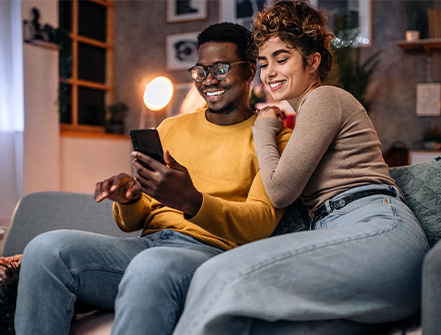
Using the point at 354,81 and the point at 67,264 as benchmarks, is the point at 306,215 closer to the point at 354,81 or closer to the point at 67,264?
the point at 67,264

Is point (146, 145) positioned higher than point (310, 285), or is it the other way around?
point (146, 145)

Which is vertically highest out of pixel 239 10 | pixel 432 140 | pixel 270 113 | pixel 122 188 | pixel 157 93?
pixel 239 10

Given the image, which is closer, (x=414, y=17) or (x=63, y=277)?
(x=63, y=277)

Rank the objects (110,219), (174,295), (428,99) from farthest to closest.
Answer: (428,99)
(110,219)
(174,295)

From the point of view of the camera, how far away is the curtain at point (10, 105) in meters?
3.87

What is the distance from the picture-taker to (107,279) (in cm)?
127

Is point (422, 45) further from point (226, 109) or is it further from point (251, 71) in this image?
point (226, 109)

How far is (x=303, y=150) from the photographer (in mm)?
1230

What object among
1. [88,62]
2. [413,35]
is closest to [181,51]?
[88,62]

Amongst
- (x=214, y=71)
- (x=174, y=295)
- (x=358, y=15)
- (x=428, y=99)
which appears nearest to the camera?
(x=174, y=295)

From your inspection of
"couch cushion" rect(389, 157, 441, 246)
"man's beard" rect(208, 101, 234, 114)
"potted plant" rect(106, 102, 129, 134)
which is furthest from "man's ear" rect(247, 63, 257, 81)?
"potted plant" rect(106, 102, 129, 134)

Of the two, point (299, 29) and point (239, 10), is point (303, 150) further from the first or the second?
point (239, 10)

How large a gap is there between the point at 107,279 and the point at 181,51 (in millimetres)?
4486

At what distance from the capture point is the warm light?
4586 millimetres
